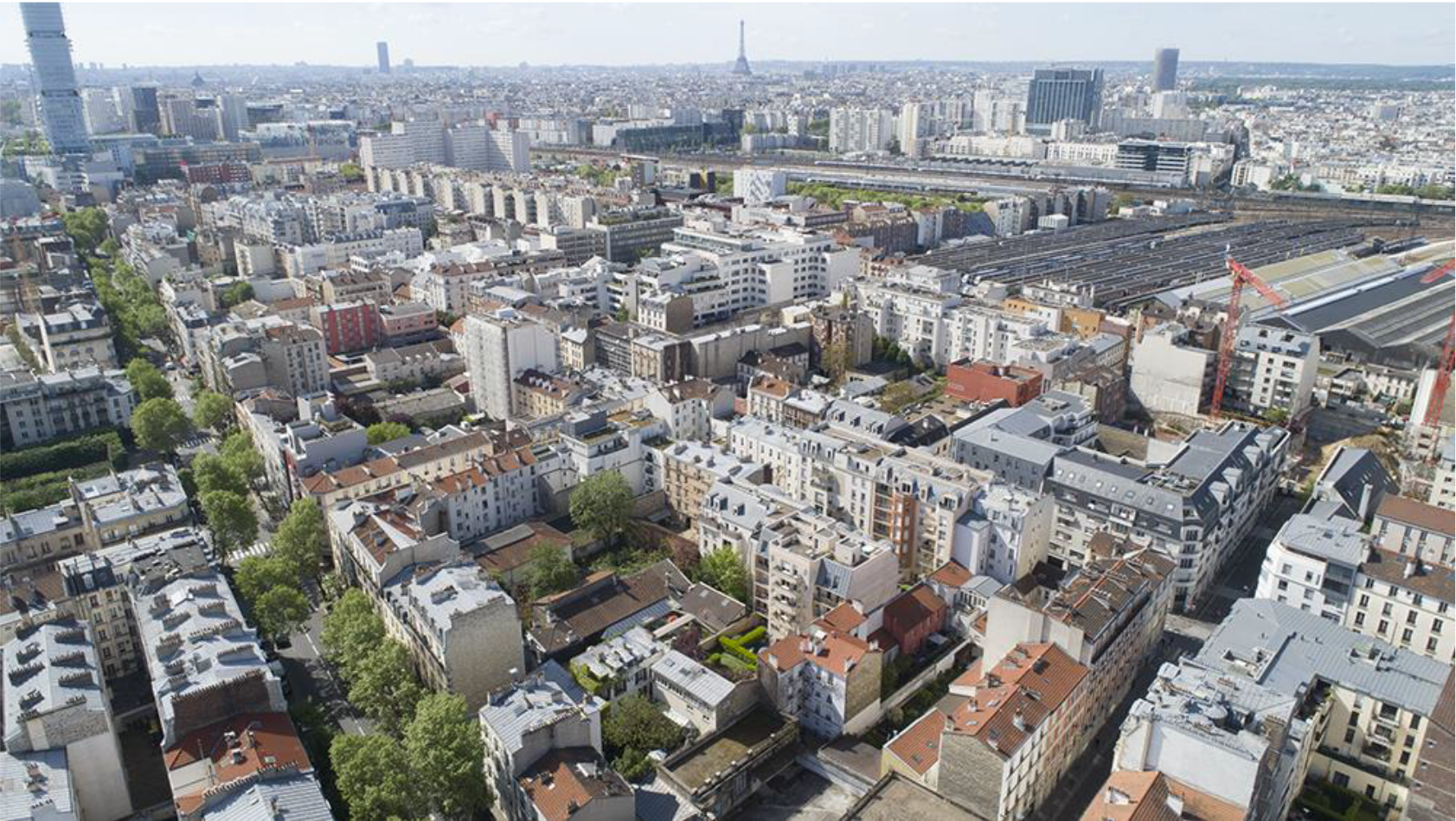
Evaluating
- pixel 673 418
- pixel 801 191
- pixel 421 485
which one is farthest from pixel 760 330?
pixel 801 191

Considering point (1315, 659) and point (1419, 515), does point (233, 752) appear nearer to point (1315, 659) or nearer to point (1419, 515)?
point (1315, 659)

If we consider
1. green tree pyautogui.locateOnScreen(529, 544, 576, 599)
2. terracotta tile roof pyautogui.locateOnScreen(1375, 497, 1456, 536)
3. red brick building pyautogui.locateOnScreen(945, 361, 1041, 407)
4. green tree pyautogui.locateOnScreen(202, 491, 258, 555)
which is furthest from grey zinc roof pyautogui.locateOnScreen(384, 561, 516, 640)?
terracotta tile roof pyautogui.locateOnScreen(1375, 497, 1456, 536)

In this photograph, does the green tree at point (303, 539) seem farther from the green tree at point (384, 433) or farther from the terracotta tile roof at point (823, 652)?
the terracotta tile roof at point (823, 652)

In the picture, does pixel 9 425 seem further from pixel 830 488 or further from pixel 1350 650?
pixel 1350 650

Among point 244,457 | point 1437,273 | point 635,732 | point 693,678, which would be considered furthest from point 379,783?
point 1437,273

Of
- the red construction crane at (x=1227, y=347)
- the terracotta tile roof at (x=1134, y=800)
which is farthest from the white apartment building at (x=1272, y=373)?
the terracotta tile roof at (x=1134, y=800)
